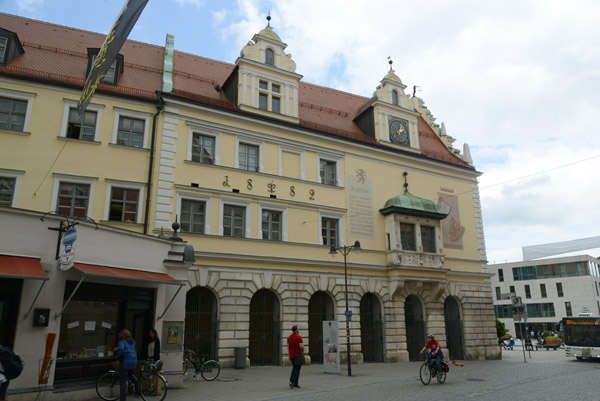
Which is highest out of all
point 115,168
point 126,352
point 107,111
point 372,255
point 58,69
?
point 58,69

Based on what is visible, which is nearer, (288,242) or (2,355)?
(2,355)

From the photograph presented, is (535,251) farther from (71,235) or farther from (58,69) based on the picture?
(58,69)

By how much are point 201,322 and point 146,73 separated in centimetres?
1334

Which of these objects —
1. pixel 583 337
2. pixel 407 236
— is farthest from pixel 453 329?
pixel 583 337

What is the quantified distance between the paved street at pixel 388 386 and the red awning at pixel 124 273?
319 cm

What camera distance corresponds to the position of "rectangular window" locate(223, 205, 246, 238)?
22.0 meters

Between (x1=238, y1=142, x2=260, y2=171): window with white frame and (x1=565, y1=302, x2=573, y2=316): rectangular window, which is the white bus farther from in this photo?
(x1=565, y1=302, x2=573, y2=316): rectangular window

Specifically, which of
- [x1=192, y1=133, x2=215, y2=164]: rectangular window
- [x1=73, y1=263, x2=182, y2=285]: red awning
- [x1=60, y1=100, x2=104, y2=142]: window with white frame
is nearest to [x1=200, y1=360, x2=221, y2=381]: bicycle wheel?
[x1=73, y1=263, x2=182, y2=285]: red awning

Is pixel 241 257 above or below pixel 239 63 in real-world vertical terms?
below

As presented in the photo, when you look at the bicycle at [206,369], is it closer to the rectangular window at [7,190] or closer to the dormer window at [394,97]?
the rectangular window at [7,190]

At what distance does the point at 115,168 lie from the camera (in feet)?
66.1

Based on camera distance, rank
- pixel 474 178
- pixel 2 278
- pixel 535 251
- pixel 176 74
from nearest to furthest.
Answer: pixel 2 278
pixel 176 74
pixel 535 251
pixel 474 178

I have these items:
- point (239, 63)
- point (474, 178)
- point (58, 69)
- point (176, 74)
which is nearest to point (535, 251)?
point (474, 178)

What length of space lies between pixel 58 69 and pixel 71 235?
46.0 ft
